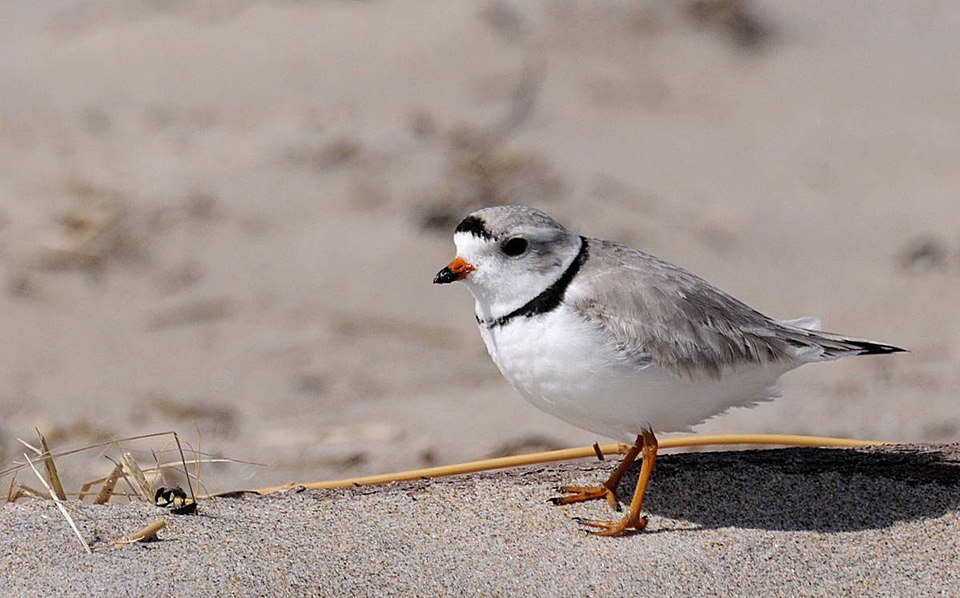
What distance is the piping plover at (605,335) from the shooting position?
3.12 meters

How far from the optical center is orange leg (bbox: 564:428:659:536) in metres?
3.11

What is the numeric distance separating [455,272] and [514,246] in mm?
163

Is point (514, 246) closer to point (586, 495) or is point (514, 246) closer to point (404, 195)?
point (586, 495)

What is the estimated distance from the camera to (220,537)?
291 cm

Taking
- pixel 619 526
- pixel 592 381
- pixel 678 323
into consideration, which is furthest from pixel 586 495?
pixel 678 323

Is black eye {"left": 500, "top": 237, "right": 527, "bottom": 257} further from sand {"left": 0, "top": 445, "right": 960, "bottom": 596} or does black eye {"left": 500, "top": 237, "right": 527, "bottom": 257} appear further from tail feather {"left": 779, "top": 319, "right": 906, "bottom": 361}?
tail feather {"left": 779, "top": 319, "right": 906, "bottom": 361}

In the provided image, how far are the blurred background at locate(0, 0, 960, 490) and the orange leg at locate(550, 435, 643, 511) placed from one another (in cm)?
215

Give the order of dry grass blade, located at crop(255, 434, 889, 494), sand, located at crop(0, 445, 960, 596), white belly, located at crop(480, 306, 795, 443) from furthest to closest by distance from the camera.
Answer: dry grass blade, located at crop(255, 434, 889, 494)
white belly, located at crop(480, 306, 795, 443)
sand, located at crop(0, 445, 960, 596)

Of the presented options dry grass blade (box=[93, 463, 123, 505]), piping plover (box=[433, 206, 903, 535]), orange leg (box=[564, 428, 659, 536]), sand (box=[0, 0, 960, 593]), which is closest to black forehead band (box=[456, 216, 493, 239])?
piping plover (box=[433, 206, 903, 535])

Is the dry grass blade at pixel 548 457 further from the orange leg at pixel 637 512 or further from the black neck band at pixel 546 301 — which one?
the black neck band at pixel 546 301

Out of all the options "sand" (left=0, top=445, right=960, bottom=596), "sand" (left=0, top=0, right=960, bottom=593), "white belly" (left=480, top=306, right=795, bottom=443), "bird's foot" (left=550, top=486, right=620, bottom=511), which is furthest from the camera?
"sand" (left=0, top=0, right=960, bottom=593)

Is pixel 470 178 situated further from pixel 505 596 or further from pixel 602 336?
pixel 505 596

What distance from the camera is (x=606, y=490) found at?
3.37 meters

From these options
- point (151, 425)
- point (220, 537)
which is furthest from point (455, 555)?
point (151, 425)
